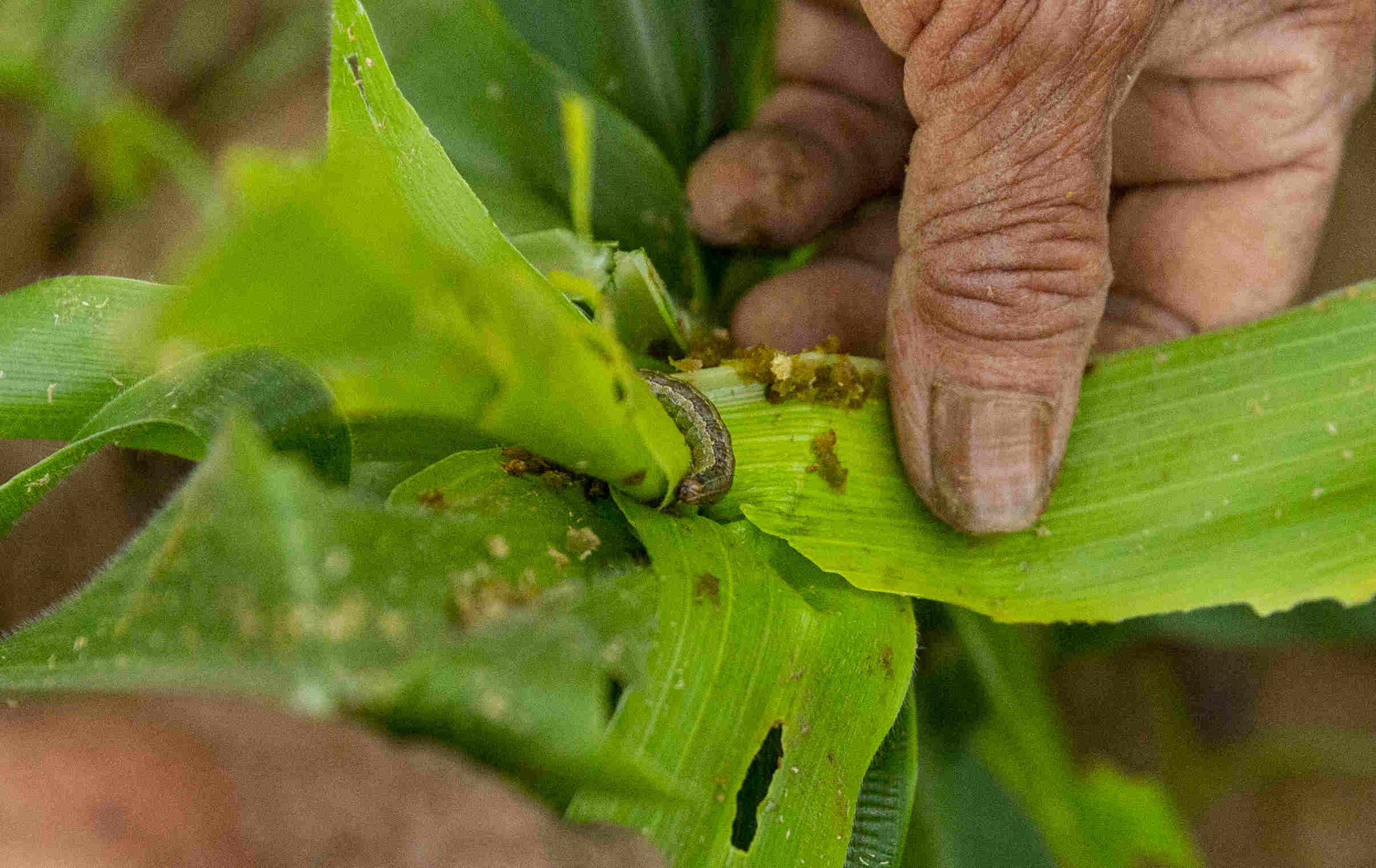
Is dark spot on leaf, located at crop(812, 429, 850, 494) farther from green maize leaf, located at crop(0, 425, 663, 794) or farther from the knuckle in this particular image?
green maize leaf, located at crop(0, 425, 663, 794)

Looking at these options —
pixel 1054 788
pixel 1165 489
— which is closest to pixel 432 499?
pixel 1165 489

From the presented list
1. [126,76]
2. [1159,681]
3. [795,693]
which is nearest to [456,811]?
[795,693]

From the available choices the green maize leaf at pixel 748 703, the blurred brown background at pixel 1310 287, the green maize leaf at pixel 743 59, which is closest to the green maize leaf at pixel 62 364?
the green maize leaf at pixel 748 703

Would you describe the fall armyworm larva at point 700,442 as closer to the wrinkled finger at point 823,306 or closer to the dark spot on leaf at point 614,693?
the dark spot on leaf at point 614,693

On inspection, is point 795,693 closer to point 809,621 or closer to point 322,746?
point 809,621

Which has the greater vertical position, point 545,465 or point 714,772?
point 545,465

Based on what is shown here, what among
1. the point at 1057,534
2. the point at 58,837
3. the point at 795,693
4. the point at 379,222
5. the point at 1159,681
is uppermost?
the point at 379,222

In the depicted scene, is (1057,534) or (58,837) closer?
(58,837)

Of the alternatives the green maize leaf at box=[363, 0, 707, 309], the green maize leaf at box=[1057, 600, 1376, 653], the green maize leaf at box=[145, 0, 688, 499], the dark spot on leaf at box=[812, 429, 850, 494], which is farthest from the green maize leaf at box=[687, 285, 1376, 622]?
the green maize leaf at box=[1057, 600, 1376, 653]
